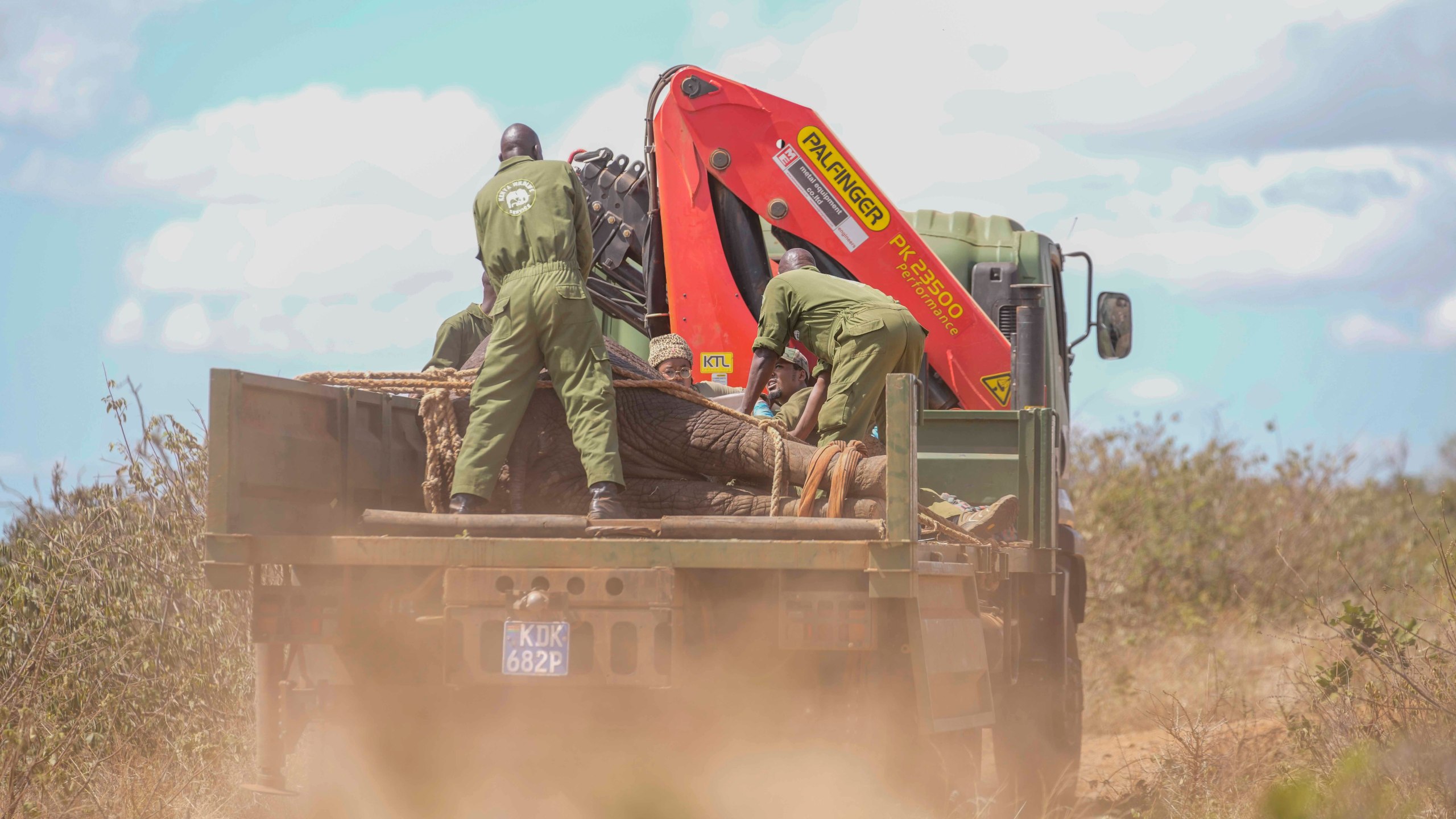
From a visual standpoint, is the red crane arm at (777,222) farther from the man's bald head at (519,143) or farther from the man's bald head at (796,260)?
the man's bald head at (519,143)

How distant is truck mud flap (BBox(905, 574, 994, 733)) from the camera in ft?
13.6

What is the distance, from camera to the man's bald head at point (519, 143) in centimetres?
554

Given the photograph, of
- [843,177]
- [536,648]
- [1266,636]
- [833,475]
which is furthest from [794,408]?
[1266,636]

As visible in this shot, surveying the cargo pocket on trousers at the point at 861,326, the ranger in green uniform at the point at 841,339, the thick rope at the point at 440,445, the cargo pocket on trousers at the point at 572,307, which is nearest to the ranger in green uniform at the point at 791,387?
the ranger in green uniform at the point at 841,339

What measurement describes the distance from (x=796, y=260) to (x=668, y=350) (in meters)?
0.65

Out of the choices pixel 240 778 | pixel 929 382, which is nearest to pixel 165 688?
pixel 240 778

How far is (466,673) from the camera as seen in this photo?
13.9 ft

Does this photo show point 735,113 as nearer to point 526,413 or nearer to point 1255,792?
point 526,413

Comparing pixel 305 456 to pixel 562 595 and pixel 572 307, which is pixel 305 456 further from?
pixel 562 595

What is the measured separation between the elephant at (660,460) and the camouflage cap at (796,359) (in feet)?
4.07

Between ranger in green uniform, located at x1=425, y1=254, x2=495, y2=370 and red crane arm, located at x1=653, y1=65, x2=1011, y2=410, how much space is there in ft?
3.04

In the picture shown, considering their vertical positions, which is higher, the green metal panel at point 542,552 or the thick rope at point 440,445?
the thick rope at point 440,445

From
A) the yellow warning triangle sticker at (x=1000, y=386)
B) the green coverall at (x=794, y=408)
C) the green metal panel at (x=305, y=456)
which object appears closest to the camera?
the green metal panel at (x=305, y=456)

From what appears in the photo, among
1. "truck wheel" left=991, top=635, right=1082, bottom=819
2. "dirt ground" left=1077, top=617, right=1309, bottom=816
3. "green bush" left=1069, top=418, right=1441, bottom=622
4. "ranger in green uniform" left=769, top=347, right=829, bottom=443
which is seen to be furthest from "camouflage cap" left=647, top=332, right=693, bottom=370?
"green bush" left=1069, top=418, right=1441, bottom=622
